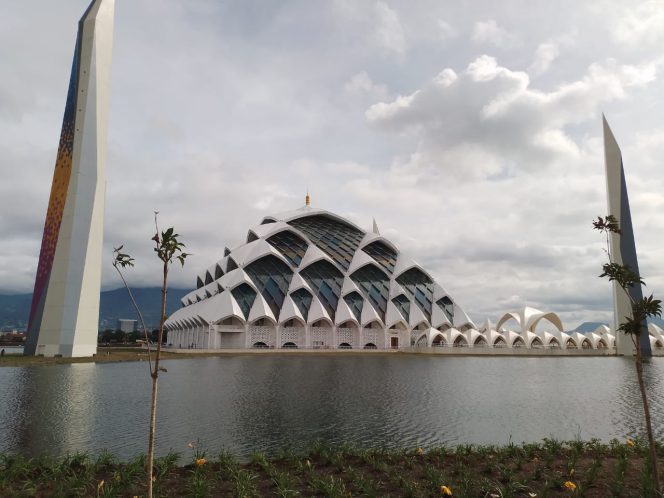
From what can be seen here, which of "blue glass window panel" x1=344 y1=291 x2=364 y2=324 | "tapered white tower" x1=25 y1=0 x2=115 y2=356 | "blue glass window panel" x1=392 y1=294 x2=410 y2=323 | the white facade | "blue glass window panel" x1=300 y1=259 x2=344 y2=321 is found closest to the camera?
"tapered white tower" x1=25 y1=0 x2=115 y2=356

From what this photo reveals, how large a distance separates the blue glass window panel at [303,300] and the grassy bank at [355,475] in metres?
61.6

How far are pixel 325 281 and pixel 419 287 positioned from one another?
64.3 ft

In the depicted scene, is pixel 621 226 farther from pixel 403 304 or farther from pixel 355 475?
pixel 355 475

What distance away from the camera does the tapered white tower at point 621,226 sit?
62438mm

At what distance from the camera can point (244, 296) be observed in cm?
7131

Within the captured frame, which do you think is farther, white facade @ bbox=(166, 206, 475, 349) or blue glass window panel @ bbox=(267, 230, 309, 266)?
blue glass window panel @ bbox=(267, 230, 309, 266)

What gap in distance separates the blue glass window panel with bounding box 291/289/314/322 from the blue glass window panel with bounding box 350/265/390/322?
10.4m

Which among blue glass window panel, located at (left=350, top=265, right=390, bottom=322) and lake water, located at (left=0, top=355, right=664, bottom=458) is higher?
blue glass window panel, located at (left=350, top=265, right=390, bottom=322)

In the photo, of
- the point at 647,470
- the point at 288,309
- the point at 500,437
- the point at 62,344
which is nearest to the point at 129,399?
the point at 500,437

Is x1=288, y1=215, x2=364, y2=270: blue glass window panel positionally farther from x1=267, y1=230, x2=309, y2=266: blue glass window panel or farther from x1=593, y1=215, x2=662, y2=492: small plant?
x1=593, y1=215, x2=662, y2=492: small plant

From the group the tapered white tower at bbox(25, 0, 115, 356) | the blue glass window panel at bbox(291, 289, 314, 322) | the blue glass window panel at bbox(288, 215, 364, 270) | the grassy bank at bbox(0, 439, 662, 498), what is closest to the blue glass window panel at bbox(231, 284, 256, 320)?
the blue glass window panel at bbox(291, 289, 314, 322)

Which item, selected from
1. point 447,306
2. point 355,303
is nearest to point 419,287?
point 447,306

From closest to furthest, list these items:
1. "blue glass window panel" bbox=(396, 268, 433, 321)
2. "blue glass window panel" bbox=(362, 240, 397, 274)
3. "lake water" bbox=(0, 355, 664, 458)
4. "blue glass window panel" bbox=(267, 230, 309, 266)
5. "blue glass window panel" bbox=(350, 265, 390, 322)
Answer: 1. "lake water" bbox=(0, 355, 664, 458)
2. "blue glass window panel" bbox=(267, 230, 309, 266)
3. "blue glass window panel" bbox=(350, 265, 390, 322)
4. "blue glass window panel" bbox=(396, 268, 433, 321)
5. "blue glass window panel" bbox=(362, 240, 397, 274)

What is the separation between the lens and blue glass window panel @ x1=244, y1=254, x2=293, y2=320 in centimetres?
7275
